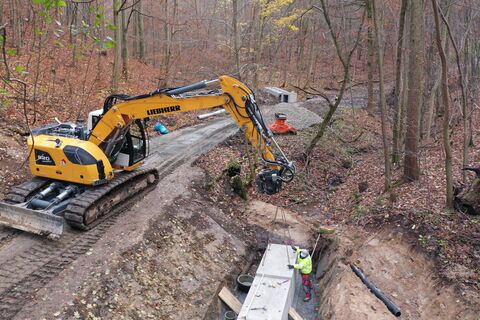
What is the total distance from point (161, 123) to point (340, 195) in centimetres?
1102

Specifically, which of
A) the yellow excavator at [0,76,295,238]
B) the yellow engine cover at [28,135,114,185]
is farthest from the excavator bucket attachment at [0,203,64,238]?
the yellow engine cover at [28,135,114,185]

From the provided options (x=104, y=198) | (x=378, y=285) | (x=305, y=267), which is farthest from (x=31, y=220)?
(x=378, y=285)

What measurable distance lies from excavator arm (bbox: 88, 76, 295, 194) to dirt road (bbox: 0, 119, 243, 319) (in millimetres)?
2150

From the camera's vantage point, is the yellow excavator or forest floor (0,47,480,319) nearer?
forest floor (0,47,480,319)

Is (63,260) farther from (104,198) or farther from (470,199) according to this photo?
(470,199)

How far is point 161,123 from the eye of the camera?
22.8m

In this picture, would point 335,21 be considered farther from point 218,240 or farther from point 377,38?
point 218,240

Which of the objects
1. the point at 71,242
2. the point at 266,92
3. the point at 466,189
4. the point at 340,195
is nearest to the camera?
the point at 71,242

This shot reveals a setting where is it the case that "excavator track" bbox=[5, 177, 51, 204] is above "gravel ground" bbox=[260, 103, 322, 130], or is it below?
below

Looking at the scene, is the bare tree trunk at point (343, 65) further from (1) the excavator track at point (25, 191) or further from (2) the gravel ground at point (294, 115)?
(1) the excavator track at point (25, 191)

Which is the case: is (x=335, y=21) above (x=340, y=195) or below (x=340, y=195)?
→ above

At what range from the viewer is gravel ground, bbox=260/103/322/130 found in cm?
2450

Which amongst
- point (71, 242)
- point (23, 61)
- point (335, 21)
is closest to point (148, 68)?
point (23, 61)

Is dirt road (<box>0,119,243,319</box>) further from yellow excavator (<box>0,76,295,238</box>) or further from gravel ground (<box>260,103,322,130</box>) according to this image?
gravel ground (<box>260,103,322,130</box>)
